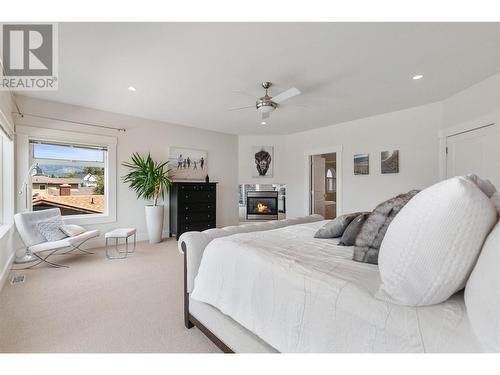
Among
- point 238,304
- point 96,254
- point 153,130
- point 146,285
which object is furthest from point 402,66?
point 96,254

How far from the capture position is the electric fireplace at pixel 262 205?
21.1ft

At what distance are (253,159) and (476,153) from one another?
4319 mm

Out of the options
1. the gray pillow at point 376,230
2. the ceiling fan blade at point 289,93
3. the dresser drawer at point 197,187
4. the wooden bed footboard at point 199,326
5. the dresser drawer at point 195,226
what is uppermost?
the ceiling fan blade at point 289,93

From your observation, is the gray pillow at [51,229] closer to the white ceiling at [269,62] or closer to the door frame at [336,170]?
the white ceiling at [269,62]

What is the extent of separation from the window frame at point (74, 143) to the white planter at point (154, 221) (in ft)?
2.07

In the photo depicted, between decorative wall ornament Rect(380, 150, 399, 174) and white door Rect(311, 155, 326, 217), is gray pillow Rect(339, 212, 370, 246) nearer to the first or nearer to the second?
decorative wall ornament Rect(380, 150, 399, 174)

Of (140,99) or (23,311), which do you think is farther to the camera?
(140,99)

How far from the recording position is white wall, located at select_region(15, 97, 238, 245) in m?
3.81

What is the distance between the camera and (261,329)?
4.03 ft

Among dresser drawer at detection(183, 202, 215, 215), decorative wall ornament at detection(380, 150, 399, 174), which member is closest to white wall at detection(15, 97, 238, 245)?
dresser drawer at detection(183, 202, 215, 215)

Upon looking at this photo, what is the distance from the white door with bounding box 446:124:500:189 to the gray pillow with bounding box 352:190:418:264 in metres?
2.80

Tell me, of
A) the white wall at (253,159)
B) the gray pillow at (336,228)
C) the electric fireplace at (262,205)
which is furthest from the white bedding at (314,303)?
the electric fireplace at (262,205)
